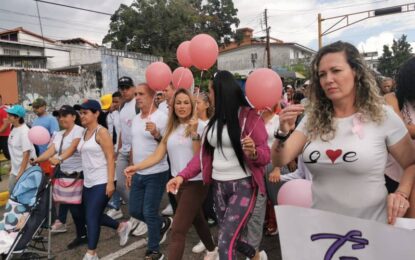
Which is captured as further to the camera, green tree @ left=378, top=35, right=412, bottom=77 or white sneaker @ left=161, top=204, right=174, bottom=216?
green tree @ left=378, top=35, right=412, bottom=77

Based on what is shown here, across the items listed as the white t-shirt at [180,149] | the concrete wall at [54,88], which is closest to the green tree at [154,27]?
the concrete wall at [54,88]

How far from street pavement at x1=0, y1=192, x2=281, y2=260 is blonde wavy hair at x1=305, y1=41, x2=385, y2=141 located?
2374 millimetres

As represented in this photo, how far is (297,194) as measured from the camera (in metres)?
3.37

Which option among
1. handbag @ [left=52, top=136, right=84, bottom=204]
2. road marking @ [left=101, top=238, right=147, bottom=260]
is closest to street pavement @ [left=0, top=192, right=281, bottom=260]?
road marking @ [left=101, top=238, right=147, bottom=260]

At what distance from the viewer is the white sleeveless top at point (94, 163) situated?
13.8 ft

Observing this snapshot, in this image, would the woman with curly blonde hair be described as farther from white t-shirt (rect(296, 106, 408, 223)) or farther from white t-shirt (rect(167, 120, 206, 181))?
white t-shirt (rect(167, 120, 206, 181))

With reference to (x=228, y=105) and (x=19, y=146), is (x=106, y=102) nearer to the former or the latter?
(x=19, y=146)

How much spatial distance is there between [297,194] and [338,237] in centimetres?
152

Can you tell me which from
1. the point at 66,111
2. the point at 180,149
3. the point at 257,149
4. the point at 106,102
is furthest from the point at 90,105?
the point at 106,102

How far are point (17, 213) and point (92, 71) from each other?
1772 centimetres

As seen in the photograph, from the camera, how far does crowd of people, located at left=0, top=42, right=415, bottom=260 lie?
201 cm

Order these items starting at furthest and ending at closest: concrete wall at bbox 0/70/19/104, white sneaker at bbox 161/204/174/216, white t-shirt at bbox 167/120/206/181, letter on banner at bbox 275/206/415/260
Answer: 1. concrete wall at bbox 0/70/19/104
2. white sneaker at bbox 161/204/174/216
3. white t-shirt at bbox 167/120/206/181
4. letter on banner at bbox 275/206/415/260

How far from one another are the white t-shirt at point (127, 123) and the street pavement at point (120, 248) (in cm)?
122

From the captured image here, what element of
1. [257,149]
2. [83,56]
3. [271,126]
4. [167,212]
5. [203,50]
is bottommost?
[167,212]
